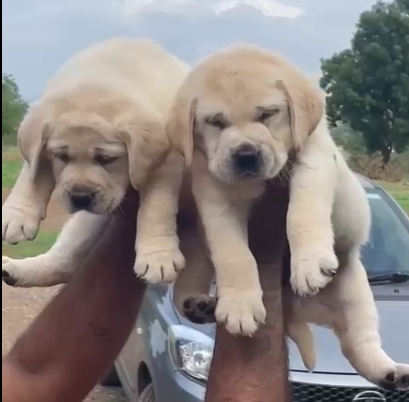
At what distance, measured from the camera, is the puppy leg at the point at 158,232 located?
162 centimetres

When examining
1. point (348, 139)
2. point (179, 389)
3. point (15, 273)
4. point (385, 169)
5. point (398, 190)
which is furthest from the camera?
point (398, 190)

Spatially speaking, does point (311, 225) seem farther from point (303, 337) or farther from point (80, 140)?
point (303, 337)

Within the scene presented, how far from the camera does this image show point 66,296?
188 cm

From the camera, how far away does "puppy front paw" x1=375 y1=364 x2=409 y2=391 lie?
1833 millimetres

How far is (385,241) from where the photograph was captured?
3.75m

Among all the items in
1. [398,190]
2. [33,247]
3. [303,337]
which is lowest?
[398,190]

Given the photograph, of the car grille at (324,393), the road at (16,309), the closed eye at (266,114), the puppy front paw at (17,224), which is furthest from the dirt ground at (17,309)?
the closed eye at (266,114)

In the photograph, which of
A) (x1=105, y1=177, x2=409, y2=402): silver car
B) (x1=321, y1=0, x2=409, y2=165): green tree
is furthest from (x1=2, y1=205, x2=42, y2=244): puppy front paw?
(x1=105, y1=177, x2=409, y2=402): silver car

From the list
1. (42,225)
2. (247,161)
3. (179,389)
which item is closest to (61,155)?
(42,225)

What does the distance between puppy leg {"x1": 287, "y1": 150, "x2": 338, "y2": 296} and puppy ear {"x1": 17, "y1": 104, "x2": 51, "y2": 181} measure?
427 millimetres

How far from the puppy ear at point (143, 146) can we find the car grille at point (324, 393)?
1.88 metres

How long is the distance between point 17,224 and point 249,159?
0.41m

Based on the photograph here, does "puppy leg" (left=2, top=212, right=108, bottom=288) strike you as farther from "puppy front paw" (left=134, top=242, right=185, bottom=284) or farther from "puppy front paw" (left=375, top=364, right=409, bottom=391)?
"puppy front paw" (left=375, top=364, right=409, bottom=391)

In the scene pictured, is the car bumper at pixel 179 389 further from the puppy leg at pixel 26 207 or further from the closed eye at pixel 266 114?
the closed eye at pixel 266 114
